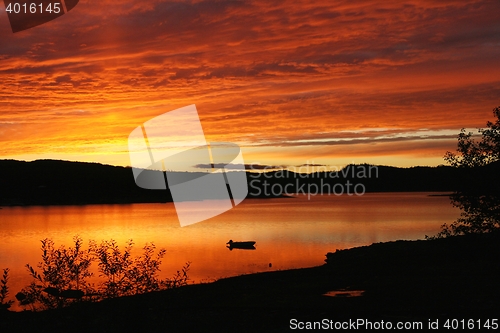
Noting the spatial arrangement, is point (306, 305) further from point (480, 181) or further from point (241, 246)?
point (241, 246)

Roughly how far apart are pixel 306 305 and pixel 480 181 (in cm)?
2114

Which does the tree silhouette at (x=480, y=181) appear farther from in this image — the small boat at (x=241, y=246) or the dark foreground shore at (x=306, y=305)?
the small boat at (x=241, y=246)

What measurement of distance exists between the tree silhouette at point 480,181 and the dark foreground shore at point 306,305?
9.41ft

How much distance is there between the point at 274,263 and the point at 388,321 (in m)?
37.2

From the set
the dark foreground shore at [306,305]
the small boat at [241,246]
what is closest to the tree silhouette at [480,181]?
the dark foreground shore at [306,305]

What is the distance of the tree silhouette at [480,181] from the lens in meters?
36.3

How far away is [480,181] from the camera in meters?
36.4

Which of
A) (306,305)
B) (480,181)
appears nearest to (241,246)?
(480,181)

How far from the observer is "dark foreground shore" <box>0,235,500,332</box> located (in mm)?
17672

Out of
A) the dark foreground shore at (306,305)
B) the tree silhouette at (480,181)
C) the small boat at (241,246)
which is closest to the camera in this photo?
the dark foreground shore at (306,305)

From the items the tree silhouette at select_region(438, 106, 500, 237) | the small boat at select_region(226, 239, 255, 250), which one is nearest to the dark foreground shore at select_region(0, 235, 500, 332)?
the tree silhouette at select_region(438, 106, 500, 237)

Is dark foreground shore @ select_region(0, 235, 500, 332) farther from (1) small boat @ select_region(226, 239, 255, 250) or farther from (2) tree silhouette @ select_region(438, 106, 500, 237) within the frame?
(1) small boat @ select_region(226, 239, 255, 250)

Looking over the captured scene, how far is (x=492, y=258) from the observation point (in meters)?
35.9

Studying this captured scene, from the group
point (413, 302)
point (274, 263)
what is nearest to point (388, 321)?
point (413, 302)
